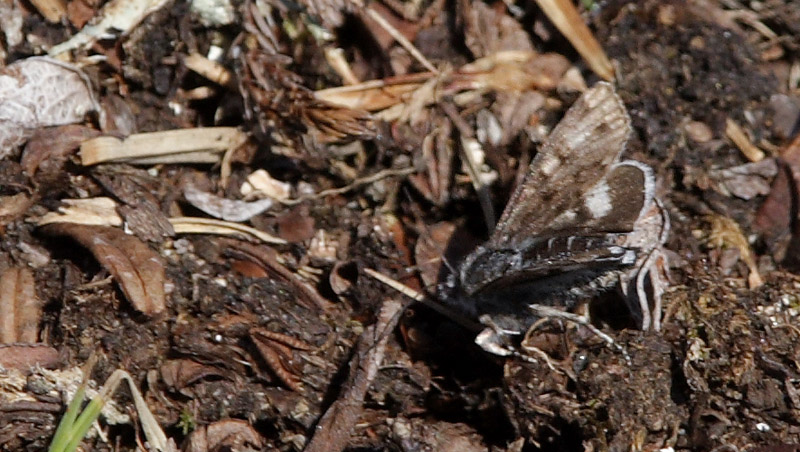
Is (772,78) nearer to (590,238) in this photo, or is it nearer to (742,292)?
(742,292)

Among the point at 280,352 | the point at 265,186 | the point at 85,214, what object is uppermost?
the point at 85,214

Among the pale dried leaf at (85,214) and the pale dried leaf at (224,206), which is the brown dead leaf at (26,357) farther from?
the pale dried leaf at (224,206)

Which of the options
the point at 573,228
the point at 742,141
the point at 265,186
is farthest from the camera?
the point at 742,141

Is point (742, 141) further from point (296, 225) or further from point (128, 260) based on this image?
point (128, 260)

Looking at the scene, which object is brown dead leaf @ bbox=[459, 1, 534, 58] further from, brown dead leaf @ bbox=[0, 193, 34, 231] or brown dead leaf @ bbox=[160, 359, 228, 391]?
brown dead leaf @ bbox=[0, 193, 34, 231]

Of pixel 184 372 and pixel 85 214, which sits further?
pixel 85 214

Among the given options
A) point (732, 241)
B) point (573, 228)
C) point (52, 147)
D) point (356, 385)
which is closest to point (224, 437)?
point (356, 385)

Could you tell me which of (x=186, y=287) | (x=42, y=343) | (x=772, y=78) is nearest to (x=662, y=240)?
(x=772, y=78)
